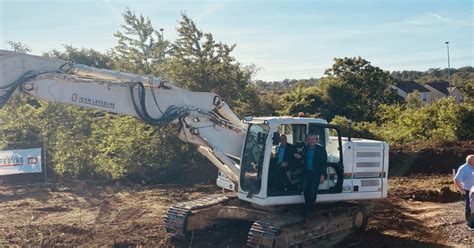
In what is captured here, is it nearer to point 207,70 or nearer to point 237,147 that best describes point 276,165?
point 237,147

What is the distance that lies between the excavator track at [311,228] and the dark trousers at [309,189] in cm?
22

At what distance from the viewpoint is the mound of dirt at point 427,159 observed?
692 inches

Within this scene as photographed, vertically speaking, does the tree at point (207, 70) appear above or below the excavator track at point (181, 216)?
above

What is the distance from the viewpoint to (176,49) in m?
18.8

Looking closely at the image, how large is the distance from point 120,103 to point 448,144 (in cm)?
1506

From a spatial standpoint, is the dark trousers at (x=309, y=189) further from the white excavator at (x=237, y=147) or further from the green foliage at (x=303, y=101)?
the green foliage at (x=303, y=101)

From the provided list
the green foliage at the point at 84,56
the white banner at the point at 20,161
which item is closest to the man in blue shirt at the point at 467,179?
the white banner at the point at 20,161

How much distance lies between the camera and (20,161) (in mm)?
15641

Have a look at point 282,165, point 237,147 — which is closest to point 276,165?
point 282,165

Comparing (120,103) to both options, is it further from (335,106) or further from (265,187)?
(335,106)

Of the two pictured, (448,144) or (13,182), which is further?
(448,144)

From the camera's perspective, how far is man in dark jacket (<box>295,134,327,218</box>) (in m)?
7.82

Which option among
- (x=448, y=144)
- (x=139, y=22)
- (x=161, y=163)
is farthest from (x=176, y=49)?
(x=448, y=144)

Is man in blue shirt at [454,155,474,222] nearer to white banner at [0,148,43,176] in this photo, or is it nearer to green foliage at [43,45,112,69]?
white banner at [0,148,43,176]
